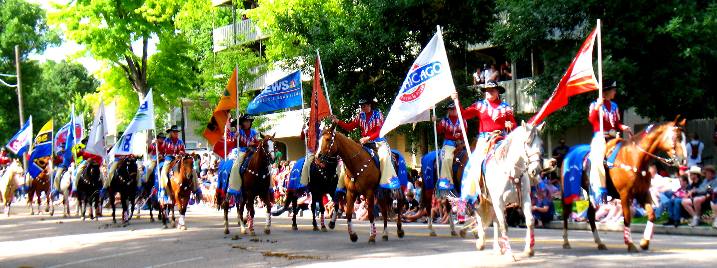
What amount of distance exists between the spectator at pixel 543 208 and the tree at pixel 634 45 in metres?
4.23

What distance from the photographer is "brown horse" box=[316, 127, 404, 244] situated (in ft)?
52.3

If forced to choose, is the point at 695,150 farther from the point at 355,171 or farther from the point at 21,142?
the point at 21,142

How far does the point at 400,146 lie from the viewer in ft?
139

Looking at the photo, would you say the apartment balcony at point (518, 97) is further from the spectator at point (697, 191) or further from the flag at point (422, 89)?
the flag at point (422, 89)

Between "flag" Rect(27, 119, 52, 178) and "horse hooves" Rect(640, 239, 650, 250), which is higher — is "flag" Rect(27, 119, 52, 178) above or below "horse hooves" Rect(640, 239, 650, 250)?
above

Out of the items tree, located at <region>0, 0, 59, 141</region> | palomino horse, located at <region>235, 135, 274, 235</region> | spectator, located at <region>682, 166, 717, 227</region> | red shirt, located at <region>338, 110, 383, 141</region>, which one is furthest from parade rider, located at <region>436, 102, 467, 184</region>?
tree, located at <region>0, 0, 59, 141</region>

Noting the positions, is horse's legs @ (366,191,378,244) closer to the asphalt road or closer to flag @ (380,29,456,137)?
the asphalt road

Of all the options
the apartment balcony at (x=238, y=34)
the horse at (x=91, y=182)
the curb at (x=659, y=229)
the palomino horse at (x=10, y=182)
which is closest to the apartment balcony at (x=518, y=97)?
the curb at (x=659, y=229)

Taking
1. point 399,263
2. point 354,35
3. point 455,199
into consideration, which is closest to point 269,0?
point 354,35

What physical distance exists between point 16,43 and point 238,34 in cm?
2834

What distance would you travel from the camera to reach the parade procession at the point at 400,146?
44.7ft

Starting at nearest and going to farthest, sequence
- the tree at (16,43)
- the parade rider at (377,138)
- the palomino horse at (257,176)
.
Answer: the parade rider at (377,138) < the palomino horse at (257,176) < the tree at (16,43)

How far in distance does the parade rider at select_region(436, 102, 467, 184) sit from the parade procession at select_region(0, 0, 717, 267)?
45mm

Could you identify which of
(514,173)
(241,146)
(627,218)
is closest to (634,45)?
(241,146)
